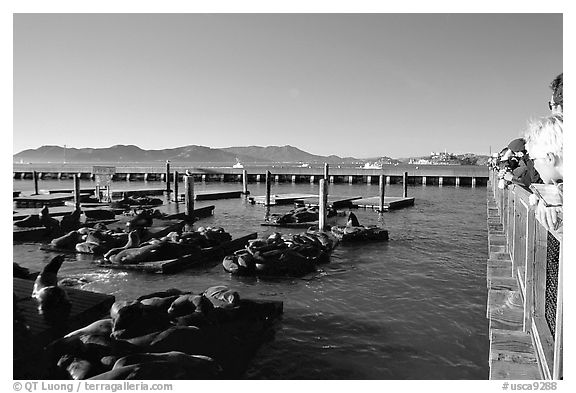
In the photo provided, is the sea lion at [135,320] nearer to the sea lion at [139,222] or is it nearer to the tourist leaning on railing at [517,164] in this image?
the tourist leaning on railing at [517,164]

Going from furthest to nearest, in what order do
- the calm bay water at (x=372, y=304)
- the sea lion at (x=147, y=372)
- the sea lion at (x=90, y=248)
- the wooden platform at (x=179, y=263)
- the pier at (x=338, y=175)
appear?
the pier at (x=338, y=175) → the sea lion at (x=90, y=248) → the wooden platform at (x=179, y=263) → the calm bay water at (x=372, y=304) → the sea lion at (x=147, y=372)

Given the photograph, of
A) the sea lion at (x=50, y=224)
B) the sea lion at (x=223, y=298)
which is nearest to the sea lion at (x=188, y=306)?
the sea lion at (x=223, y=298)

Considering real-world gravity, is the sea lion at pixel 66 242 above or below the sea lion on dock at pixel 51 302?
below

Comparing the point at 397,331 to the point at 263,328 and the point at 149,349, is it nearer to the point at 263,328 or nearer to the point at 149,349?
the point at 263,328

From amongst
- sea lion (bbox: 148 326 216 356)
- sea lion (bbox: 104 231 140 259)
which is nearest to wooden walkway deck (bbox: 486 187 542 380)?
sea lion (bbox: 148 326 216 356)

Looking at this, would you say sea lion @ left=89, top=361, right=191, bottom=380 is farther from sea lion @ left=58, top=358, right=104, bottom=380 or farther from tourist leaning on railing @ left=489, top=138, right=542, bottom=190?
tourist leaning on railing @ left=489, top=138, right=542, bottom=190

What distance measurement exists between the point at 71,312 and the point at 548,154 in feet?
25.4

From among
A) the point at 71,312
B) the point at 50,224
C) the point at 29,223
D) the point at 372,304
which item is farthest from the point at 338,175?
the point at 71,312

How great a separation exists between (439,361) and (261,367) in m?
3.00

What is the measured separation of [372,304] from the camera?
10.1 m

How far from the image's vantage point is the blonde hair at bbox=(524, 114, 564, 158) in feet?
7.32

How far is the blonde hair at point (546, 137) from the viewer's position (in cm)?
223
